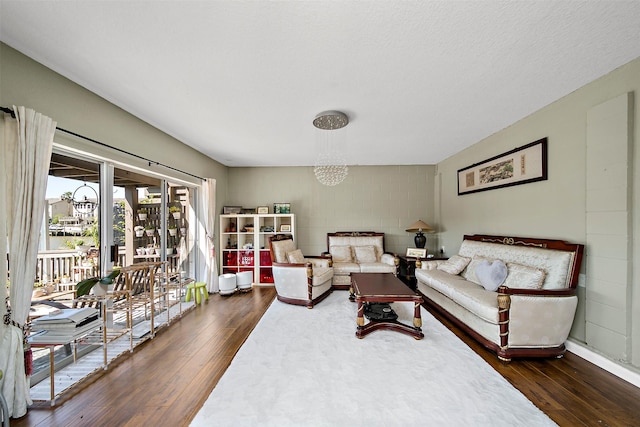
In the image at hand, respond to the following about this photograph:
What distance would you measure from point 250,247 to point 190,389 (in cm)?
314

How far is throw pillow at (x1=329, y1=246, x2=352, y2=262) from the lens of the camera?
15.7 feet

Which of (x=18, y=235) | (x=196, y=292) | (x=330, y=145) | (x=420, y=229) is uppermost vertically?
(x=330, y=145)

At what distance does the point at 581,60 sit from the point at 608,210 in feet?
4.26

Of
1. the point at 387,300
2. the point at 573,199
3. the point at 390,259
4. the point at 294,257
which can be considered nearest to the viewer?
the point at 573,199

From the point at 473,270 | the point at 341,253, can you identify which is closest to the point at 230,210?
the point at 341,253

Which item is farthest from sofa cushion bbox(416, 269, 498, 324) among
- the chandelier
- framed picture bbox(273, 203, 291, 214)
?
framed picture bbox(273, 203, 291, 214)

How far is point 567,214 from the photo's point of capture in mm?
2383

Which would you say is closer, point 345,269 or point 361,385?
point 361,385

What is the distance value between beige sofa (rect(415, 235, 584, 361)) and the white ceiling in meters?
1.66

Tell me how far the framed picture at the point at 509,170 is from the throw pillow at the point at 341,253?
7.97ft

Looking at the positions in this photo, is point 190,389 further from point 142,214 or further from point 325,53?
point 325,53

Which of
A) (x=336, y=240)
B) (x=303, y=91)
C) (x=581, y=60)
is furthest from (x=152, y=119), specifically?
(x=581, y=60)

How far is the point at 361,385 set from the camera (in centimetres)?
183

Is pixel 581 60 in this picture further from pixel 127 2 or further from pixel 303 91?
pixel 127 2
